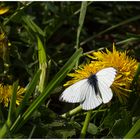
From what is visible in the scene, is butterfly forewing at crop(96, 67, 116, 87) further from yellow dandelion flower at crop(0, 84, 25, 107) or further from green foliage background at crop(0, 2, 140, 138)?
yellow dandelion flower at crop(0, 84, 25, 107)

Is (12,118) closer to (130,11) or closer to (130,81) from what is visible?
(130,81)

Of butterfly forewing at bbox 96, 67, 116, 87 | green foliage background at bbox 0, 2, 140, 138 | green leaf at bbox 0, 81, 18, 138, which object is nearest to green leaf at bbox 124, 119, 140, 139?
green foliage background at bbox 0, 2, 140, 138

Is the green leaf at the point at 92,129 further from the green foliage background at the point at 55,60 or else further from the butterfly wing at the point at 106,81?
the butterfly wing at the point at 106,81

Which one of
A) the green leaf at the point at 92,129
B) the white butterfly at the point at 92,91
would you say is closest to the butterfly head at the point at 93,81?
the white butterfly at the point at 92,91

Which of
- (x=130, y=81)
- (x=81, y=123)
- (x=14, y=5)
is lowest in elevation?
(x=81, y=123)

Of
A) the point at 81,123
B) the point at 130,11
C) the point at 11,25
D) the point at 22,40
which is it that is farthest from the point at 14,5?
the point at 81,123

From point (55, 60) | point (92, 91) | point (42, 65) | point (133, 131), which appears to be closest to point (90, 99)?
point (92, 91)

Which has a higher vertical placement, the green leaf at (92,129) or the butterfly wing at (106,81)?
the butterfly wing at (106,81)

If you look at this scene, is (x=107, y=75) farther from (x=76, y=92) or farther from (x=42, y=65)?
(x=42, y=65)
